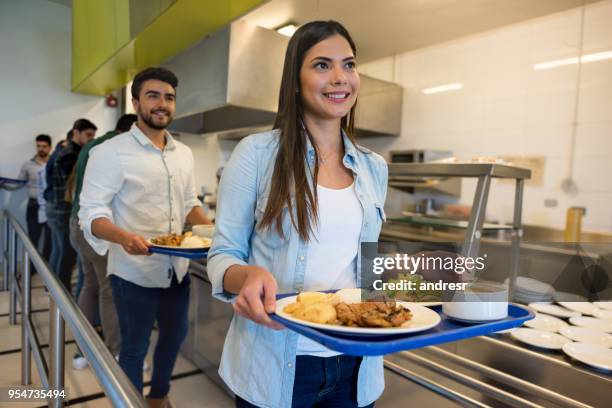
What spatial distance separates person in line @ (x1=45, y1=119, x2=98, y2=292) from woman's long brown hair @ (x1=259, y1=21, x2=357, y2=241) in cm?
298

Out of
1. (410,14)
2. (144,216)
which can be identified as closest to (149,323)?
(144,216)

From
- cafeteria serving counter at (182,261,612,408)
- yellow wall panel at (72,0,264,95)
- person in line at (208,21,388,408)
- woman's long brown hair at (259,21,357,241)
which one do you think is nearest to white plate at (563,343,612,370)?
cafeteria serving counter at (182,261,612,408)

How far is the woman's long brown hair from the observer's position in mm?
936

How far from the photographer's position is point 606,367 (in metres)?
1.11

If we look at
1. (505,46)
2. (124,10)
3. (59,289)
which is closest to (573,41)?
(505,46)

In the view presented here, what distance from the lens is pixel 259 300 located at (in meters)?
0.73

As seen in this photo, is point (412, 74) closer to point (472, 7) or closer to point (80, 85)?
point (472, 7)

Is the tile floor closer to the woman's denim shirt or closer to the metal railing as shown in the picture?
the metal railing

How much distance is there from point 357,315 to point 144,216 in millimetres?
1403

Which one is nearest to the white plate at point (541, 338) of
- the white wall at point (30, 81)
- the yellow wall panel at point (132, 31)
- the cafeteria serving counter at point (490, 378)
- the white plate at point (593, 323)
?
the cafeteria serving counter at point (490, 378)

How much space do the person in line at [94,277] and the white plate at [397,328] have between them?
5.29ft

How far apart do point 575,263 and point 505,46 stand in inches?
140

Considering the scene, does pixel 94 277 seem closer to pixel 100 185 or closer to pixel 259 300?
pixel 100 185

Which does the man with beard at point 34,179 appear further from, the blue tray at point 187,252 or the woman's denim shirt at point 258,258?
the woman's denim shirt at point 258,258
